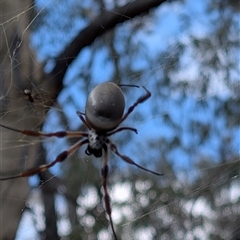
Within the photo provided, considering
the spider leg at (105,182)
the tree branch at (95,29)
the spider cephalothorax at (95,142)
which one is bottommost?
the spider leg at (105,182)

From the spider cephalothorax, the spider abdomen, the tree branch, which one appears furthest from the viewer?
the tree branch

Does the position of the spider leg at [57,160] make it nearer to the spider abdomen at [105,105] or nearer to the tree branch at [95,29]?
the spider abdomen at [105,105]

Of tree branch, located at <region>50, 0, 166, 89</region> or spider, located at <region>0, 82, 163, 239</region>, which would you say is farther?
tree branch, located at <region>50, 0, 166, 89</region>

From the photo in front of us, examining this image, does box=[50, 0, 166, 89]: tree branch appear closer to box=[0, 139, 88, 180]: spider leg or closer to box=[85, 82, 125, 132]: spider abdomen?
box=[0, 139, 88, 180]: spider leg

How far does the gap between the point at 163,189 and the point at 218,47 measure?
48 cm

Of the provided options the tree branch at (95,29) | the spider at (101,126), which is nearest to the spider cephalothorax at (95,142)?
the spider at (101,126)

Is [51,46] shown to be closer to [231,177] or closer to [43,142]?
[43,142]

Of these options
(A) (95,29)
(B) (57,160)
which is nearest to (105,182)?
(B) (57,160)

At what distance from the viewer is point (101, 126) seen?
0.70 meters

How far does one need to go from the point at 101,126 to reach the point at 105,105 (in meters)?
0.06

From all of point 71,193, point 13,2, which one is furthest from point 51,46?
point 71,193

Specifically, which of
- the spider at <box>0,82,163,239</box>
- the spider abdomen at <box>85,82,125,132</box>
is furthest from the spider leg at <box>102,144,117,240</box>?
the spider abdomen at <box>85,82,125,132</box>

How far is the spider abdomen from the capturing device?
64cm

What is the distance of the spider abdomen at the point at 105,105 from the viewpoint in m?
0.64
